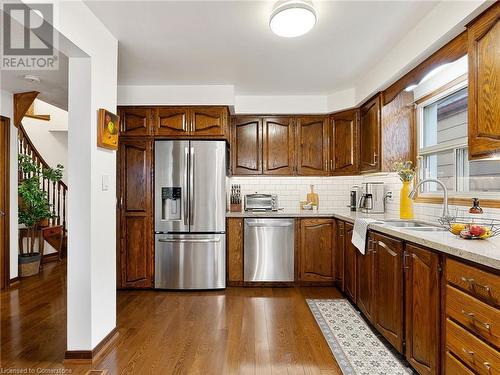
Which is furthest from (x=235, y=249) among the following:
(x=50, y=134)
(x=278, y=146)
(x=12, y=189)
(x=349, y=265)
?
(x=50, y=134)

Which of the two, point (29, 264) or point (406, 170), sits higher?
point (406, 170)

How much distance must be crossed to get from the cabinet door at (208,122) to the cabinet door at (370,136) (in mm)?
1707

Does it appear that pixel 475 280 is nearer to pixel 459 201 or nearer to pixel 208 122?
pixel 459 201

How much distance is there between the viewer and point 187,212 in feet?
11.7

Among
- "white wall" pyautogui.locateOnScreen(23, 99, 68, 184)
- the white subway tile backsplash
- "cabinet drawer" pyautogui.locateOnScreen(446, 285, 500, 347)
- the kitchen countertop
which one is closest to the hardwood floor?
"cabinet drawer" pyautogui.locateOnScreen(446, 285, 500, 347)

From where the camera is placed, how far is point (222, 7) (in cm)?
210

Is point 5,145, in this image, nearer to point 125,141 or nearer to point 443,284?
point 125,141

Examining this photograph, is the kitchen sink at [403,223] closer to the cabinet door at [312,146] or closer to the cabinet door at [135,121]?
the cabinet door at [312,146]

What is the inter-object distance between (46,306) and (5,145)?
213 centimetres

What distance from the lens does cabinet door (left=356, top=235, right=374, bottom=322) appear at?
2.51 metres

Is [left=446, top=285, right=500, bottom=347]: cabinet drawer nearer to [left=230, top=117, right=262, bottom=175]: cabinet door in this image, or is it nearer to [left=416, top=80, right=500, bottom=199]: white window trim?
[left=416, top=80, right=500, bottom=199]: white window trim

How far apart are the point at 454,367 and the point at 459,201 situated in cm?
135

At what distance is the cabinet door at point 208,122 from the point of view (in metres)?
3.60

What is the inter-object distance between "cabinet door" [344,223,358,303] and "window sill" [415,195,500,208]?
0.71 meters
